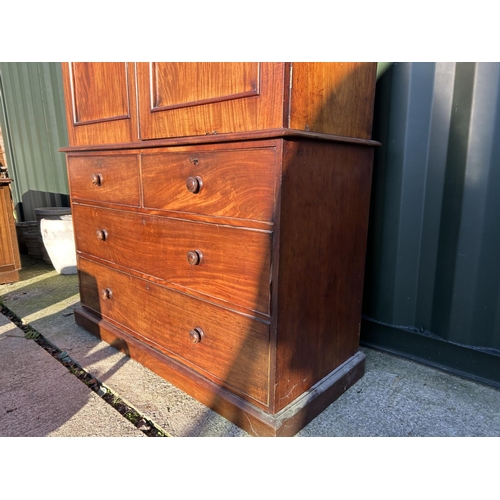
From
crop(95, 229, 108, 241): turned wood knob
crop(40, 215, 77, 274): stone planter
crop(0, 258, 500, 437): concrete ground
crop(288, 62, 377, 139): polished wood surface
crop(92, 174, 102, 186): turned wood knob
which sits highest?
crop(288, 62, 377, 139): polished wood surface

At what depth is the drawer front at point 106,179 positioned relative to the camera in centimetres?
176

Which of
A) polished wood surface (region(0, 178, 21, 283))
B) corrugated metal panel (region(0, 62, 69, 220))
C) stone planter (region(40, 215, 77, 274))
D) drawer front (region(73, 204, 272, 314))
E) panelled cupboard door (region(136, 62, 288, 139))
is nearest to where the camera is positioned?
panelled cupboard door (region(136, 62, 288, 139))

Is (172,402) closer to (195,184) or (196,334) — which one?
(196,334)

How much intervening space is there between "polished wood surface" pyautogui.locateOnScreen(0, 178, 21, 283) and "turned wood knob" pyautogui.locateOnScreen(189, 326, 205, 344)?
→ 2.51m

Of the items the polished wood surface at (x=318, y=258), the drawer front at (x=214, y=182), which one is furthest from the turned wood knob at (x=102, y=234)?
the polished wood surface at (x=318, y=258)

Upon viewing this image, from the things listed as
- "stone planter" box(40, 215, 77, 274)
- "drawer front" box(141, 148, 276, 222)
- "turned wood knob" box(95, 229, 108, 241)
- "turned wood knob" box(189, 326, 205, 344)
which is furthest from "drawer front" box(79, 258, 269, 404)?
"stone planter" box(40, 215, 77, 274)

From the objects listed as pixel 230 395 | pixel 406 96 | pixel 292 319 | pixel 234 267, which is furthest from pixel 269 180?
pixel 406 96

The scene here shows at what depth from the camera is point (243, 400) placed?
57.4 inches

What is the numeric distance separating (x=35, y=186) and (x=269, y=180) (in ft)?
14.7

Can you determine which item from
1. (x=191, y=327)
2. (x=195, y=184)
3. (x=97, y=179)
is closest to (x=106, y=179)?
(x=97, y=179)

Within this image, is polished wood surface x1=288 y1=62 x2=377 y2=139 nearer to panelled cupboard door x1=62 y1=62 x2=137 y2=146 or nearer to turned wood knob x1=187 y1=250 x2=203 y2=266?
turned wood knob x1=187 y1=250 x2=203 y2=266

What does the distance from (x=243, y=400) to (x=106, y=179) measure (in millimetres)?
1260

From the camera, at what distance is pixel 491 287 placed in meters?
1.68

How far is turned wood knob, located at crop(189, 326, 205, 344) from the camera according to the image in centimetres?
156
